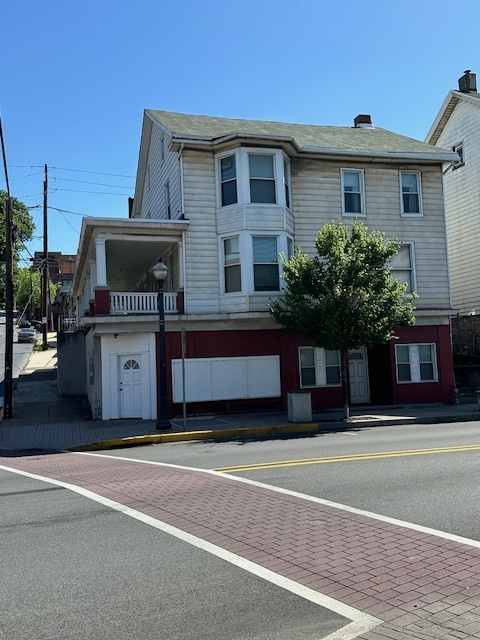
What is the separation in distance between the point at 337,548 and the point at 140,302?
14.9 meters

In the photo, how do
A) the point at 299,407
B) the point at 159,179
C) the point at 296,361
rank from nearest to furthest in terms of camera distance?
the point at 299,407
the point at 296,361
the point at 159,179

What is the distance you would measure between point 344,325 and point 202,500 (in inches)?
397

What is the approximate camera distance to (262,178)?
791 inches

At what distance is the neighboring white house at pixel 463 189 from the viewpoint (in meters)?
26.9

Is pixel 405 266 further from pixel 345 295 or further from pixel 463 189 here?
pixel 463 189

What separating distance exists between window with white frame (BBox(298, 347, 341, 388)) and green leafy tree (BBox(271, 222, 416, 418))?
8.28 ft

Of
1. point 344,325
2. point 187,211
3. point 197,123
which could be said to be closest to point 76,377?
point 187,211

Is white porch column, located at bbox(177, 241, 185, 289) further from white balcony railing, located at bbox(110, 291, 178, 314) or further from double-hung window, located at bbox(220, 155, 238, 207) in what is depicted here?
double-hung window, located at bbox(220, 155, 238, 207)

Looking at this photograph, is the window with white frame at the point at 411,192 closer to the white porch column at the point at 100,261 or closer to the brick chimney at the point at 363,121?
the brick chimney at the point at 363,121

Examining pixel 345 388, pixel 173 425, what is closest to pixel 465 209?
pixel 345 388

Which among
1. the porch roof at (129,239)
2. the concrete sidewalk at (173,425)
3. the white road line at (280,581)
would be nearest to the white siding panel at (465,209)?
the concrete sidewalk at (173,425)

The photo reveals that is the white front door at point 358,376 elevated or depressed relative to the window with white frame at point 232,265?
depressed

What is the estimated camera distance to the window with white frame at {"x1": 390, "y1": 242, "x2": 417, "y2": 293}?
22.0 metres

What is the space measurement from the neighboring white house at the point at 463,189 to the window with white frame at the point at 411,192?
5.27m
